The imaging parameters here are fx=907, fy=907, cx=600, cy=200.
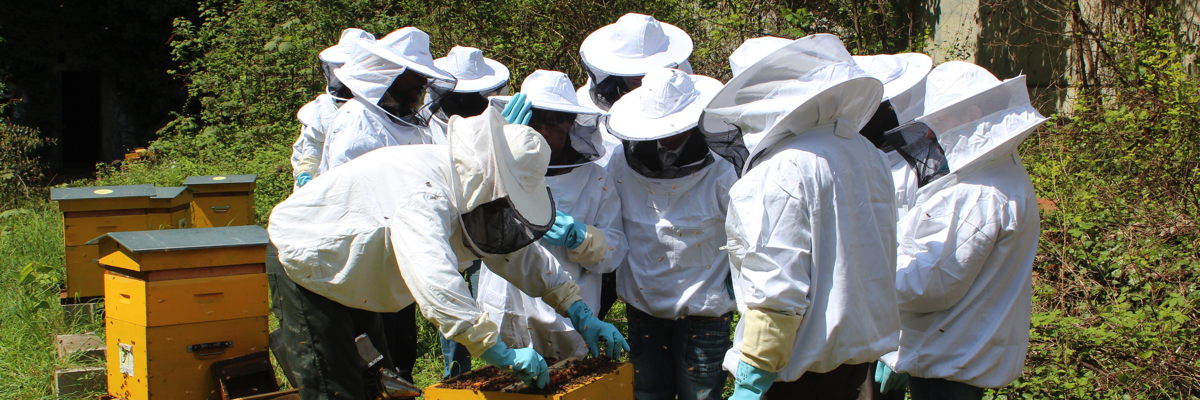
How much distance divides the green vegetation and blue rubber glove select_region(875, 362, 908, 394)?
40.6 inches

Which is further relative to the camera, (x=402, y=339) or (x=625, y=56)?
(x=625, y=56)

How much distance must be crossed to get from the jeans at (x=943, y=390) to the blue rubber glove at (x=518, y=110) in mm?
1579

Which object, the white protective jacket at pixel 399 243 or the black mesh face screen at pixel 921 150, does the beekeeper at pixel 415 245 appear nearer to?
the white protective jacket at pixel 399 243

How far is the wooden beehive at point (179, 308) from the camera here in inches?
141

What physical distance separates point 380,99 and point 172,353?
5.16ft

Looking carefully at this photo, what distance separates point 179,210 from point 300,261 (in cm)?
Result: 361

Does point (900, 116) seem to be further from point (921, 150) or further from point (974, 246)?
point (974, 246)

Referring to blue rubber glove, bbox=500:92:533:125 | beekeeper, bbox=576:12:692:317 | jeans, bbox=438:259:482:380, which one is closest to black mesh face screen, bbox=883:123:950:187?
blue rubber glove, bbox=500:92:533:125

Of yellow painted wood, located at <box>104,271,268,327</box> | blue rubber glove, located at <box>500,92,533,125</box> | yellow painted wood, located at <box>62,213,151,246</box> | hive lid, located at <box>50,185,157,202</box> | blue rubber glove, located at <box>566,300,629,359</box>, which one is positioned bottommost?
yellow painted wood, located at <box>62,213,151,246</box>

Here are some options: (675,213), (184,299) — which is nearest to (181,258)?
(184,299)

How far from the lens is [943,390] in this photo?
8.97 feet

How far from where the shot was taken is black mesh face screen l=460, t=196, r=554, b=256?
8.32 ft

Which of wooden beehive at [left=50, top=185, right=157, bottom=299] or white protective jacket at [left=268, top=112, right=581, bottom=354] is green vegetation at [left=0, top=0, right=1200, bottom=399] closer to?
wooden beehive at [left=50, top=185, right=157, bottom=299]

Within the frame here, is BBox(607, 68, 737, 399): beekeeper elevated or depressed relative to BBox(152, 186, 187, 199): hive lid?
elevated
